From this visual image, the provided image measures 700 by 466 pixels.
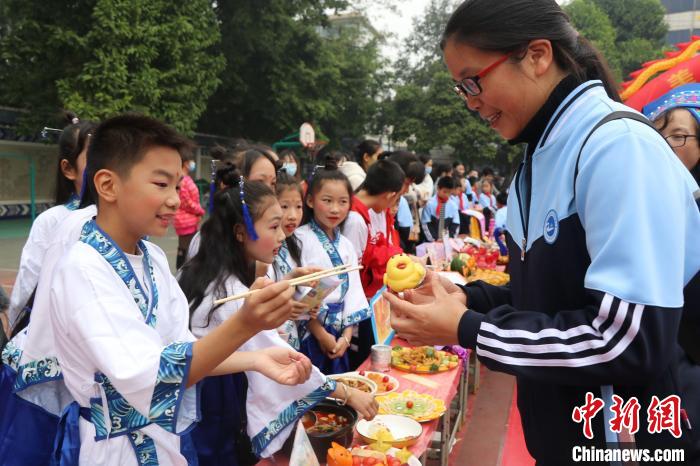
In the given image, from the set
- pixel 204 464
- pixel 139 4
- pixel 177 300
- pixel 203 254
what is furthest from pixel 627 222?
pixel 139 4

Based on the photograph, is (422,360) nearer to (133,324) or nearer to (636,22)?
(133,324)

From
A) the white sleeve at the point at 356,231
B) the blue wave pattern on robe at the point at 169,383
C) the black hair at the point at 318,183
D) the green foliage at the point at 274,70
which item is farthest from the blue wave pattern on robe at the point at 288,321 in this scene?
the green foliage at the point at 274,70

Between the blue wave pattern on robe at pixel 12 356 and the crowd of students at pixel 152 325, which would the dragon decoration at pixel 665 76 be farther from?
the blue wave pattern on robe at pixel 12 356

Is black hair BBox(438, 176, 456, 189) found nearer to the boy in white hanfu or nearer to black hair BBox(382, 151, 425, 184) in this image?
black hair BBox(382, 151, 425, 184)

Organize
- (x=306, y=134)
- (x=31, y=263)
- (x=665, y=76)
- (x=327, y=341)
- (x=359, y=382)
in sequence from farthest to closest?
(x=306, y=134) → (x=665, y=76) → (x=327, y=341) → (x=31, y=263) → (x=359, y=382)

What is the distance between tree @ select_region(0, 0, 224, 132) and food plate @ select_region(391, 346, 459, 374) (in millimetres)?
10086

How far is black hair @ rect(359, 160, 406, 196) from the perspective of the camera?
440cm

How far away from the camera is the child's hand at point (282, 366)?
188 centimetres

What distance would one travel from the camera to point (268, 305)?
4.74 feet

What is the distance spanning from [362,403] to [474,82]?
154 centimetres

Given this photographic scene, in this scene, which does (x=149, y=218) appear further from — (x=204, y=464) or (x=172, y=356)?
(x=204, y=464)

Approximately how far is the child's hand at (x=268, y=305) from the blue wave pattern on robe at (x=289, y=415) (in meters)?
0.85

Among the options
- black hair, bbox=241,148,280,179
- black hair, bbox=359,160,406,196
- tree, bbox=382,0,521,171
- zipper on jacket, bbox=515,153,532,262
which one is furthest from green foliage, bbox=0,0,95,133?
tree, bbox=382,0,521,171

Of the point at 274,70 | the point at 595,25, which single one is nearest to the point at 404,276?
the point at 274,70
